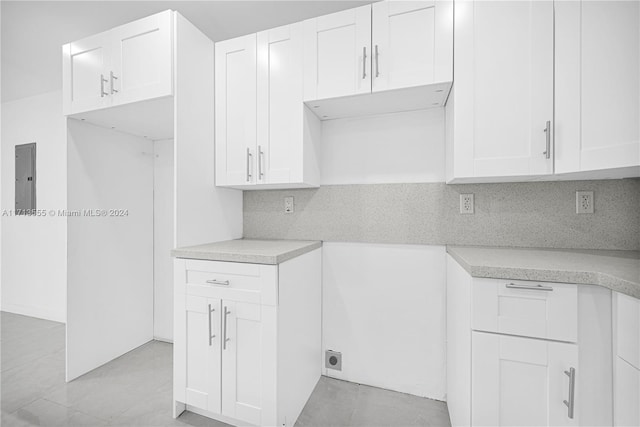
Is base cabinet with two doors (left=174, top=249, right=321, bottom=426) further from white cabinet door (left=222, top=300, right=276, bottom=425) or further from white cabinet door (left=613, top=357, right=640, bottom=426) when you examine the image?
white cabinet door (left=613, top=357, right=640, bottom=426)

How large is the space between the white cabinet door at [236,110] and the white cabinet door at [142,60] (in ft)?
1.14

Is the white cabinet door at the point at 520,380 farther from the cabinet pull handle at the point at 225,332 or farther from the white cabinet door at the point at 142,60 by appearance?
the white cabinet door at the point at 142,60

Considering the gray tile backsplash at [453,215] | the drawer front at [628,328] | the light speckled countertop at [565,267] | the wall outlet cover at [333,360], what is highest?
the gray tile backsplash at [453,215]

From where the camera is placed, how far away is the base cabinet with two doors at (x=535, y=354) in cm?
100

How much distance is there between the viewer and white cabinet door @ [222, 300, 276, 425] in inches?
54.2

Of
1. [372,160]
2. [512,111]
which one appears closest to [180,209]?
[372,160]

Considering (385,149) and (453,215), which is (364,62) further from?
(453,215)

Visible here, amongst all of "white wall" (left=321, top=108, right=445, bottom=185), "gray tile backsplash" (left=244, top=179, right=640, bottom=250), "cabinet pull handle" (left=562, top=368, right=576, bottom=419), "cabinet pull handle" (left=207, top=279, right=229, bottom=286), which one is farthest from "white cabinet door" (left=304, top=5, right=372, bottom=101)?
"cabinet pull handle" (left=562, top=368, right=576, bottom=419)

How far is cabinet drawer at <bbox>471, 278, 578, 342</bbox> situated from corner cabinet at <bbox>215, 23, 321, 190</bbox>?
1.14m

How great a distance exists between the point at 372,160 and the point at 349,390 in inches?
61.7

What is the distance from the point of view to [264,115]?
1.77 m

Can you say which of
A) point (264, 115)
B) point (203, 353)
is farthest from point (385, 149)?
point (203, 353)

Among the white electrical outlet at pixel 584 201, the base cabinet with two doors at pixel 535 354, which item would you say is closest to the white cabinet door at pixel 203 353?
the base cabinet with two doors at pixel 535 354

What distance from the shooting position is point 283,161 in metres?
1.74
